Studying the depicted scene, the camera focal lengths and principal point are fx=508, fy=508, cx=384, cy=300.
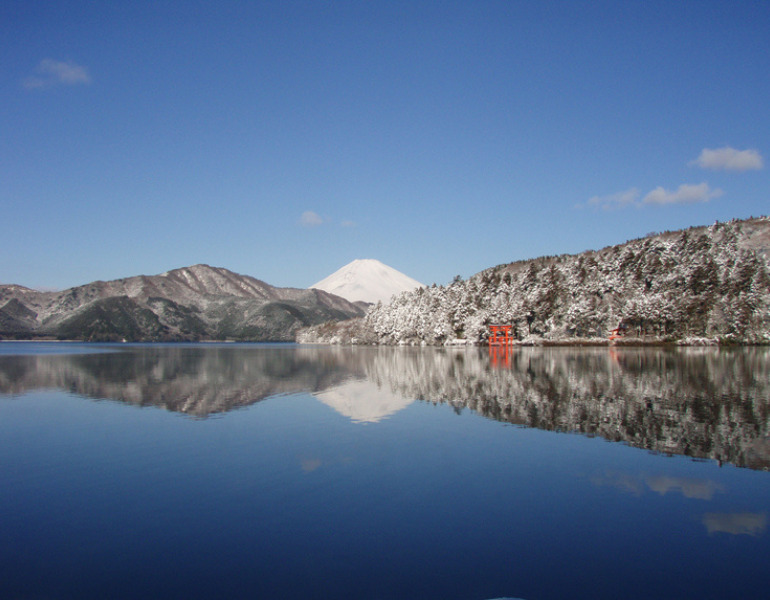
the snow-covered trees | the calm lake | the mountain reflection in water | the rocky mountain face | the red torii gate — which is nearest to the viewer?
the calm lake

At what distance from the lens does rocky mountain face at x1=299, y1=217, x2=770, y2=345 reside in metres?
129

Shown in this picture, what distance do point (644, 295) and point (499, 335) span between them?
47.1 meters

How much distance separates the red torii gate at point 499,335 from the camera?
164 m

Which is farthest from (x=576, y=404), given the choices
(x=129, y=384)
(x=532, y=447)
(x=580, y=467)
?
(x=129, y=384)

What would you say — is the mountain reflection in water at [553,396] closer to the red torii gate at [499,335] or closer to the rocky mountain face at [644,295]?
the rocky mountain face at [644,295]

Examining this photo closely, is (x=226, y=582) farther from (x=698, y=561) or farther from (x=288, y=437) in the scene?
(x=288, y=437)

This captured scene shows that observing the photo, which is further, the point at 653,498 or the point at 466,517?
the point at 653,498

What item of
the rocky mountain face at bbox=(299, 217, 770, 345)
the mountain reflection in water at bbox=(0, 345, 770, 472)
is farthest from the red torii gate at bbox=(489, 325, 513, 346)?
the mountain reflection in water at bbox=(0, 345, 770, 472)

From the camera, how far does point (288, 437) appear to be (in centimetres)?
2531

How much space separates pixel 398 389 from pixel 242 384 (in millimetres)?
16628

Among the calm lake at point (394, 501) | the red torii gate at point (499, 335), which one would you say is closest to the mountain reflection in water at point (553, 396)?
the calm lake at point (394, 501)

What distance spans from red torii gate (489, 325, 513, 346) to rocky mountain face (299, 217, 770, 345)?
83.4 inches

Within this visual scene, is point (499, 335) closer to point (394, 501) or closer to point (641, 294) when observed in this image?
point (641, 294)

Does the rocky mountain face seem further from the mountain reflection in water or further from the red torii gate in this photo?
the mountain reflection in water
